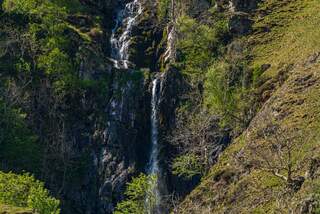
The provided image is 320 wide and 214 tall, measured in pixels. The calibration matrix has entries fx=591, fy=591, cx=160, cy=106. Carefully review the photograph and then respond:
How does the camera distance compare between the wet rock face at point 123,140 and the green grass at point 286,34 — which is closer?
the green grass at point 286,34

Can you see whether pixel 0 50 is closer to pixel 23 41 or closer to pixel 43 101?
pixel 23 41

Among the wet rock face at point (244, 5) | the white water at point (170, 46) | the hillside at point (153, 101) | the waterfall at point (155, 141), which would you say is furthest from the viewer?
the wet rock face at point (244, 5)

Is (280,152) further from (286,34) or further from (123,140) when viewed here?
(286,34)

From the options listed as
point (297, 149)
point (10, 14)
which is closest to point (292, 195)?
point (297, 149)

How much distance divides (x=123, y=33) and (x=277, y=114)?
3966 centimetres

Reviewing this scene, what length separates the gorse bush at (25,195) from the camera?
5319cm

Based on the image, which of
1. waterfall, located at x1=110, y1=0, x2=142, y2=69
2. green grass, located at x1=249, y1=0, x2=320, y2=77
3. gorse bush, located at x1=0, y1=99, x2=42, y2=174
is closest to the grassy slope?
green grass, located at x1=249, y1=0, x2=320, y2=77

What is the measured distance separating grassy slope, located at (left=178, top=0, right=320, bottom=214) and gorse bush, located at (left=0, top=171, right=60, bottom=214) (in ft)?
43.9

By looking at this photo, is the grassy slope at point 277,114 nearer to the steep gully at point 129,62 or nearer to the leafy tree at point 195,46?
the leafy tree at point 195,46

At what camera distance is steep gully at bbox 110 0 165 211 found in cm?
7262

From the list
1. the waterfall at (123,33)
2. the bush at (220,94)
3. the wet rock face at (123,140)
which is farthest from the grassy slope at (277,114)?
the waterfall at (123,33)

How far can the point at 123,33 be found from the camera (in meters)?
93.5

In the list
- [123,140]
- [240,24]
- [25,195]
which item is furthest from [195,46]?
[25,195]

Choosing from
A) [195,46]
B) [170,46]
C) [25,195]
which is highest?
[195,46]
